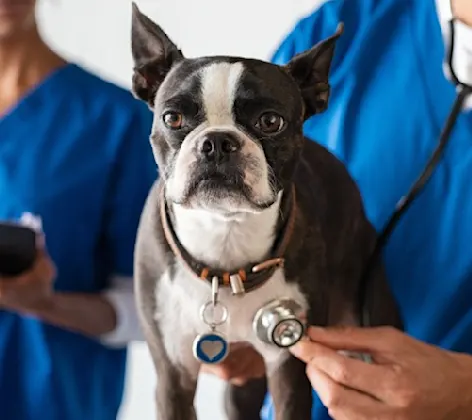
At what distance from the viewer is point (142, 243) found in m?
0.74

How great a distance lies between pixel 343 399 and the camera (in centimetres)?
71

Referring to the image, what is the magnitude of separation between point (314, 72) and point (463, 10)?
264 millimetres

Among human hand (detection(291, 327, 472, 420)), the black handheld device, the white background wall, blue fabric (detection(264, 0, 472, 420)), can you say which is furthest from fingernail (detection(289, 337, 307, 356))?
the white background wall

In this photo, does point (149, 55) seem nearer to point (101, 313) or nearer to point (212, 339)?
point (212, 339)

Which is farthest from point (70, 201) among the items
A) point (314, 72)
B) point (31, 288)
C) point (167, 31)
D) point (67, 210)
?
point (167, 31)

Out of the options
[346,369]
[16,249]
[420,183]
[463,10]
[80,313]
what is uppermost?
[463,10]

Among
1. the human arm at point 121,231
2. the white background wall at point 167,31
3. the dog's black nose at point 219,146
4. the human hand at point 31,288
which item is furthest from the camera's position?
the white background wall at point 167,31

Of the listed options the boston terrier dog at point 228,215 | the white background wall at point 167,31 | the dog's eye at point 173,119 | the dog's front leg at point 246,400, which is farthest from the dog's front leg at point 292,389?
the white background wall at point 167,31

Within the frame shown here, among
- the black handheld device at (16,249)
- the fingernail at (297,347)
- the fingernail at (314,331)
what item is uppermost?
the fingernail at (314,331)

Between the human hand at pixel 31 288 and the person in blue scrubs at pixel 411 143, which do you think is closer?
the person in blue scrubs at pixel 411 143

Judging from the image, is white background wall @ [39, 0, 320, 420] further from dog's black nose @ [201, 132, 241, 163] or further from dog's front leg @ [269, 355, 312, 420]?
dog's black nose @ [201, 132, 241, 163]

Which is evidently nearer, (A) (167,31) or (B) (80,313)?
(B) (80,313)

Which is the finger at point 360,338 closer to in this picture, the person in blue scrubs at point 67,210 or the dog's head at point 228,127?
the dog's head at point 228,127

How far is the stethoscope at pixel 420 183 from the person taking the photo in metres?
0.81
